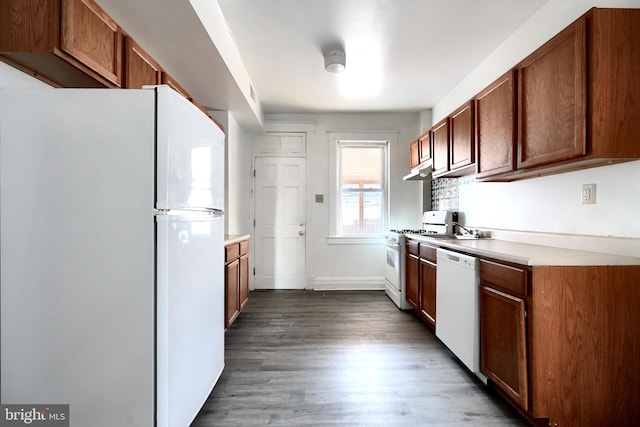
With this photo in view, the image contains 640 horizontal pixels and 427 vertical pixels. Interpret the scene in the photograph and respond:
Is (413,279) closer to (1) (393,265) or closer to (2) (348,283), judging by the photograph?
(1) (393,265)

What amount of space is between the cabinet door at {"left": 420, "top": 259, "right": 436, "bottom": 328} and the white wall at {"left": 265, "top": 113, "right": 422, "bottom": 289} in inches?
58.5

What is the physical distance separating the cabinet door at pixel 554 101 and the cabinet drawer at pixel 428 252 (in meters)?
1.05

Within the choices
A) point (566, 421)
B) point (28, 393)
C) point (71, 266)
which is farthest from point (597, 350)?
point (28, 393)

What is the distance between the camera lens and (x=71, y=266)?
121 cm

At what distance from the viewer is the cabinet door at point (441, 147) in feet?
10.1

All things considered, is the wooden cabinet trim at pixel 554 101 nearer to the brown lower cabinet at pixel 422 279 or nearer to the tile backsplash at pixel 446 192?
the brown lower cabinet at pixel 422 279

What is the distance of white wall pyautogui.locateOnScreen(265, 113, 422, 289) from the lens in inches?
178

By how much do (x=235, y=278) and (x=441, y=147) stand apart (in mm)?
2545

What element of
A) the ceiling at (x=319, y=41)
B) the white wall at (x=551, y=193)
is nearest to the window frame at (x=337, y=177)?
the ceiling at (x=319, y=41)

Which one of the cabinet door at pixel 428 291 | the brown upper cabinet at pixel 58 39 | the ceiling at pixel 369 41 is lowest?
the cabinet door at pixel 428 291

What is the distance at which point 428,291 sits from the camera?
113 inches

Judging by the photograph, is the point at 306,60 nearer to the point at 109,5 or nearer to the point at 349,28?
the point at 349,28

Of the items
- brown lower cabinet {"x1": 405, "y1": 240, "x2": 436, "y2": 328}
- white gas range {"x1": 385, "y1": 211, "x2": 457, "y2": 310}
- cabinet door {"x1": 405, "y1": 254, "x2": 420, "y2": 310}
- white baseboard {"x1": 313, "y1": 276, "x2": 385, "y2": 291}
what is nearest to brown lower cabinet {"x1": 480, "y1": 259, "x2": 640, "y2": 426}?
brown lower cabinet {"x1": 405, "y1": 240, "x2": 436, "y2": 328}

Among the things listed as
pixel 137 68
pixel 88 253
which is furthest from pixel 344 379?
pixel 137 68
